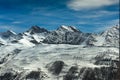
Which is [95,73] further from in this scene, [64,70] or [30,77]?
[30,77]

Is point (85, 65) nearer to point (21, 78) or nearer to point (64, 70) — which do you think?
point (64, 70)

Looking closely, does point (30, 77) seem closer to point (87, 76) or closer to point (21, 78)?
point (21, 78)

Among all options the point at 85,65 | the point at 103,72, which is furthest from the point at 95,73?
the point at 85,65

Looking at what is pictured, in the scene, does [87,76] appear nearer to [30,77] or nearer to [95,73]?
[95,73]

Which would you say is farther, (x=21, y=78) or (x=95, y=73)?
(x=21, y=78)

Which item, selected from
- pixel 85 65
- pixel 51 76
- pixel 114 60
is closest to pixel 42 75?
pixel 51 76

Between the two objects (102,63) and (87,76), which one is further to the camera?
(102,63)

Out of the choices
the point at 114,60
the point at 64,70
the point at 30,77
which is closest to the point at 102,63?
the point at 114,60

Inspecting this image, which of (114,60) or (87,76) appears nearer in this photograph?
(87,76)
